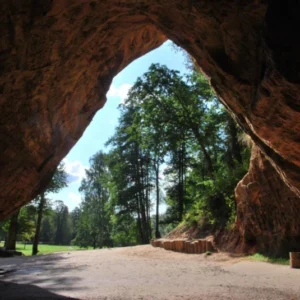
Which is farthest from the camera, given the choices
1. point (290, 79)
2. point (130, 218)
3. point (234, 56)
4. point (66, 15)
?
point (130, 218)

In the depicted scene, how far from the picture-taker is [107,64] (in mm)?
10156

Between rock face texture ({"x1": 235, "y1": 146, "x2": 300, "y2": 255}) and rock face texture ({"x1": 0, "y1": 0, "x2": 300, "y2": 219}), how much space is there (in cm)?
450

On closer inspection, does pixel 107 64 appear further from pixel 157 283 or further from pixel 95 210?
pixel 95 210

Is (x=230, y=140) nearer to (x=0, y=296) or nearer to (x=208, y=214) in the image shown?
(x=208, y=214)

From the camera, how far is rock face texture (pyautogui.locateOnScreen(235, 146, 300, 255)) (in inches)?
485

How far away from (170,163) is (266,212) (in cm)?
2118

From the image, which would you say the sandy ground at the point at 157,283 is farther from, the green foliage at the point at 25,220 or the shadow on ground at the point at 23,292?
the green foliage at the point at 25,220

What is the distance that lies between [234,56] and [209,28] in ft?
2.69

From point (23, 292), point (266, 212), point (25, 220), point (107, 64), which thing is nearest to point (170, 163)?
point (25, 220)

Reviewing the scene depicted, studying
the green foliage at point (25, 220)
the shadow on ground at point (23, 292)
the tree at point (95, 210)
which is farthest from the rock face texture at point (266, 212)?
the tree at point (95, 210)

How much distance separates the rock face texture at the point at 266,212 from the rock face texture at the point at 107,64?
4495 mm

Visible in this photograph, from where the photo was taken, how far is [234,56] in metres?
6.58

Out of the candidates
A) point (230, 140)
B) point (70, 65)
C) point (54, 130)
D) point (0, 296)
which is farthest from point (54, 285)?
point (230, 140)

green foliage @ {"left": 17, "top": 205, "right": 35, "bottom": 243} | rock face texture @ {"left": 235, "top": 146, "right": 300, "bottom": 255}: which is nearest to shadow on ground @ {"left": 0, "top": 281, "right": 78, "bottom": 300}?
rock face texture @ {"left": 235, "top": 146, "right": 300, "bottom": 255}
